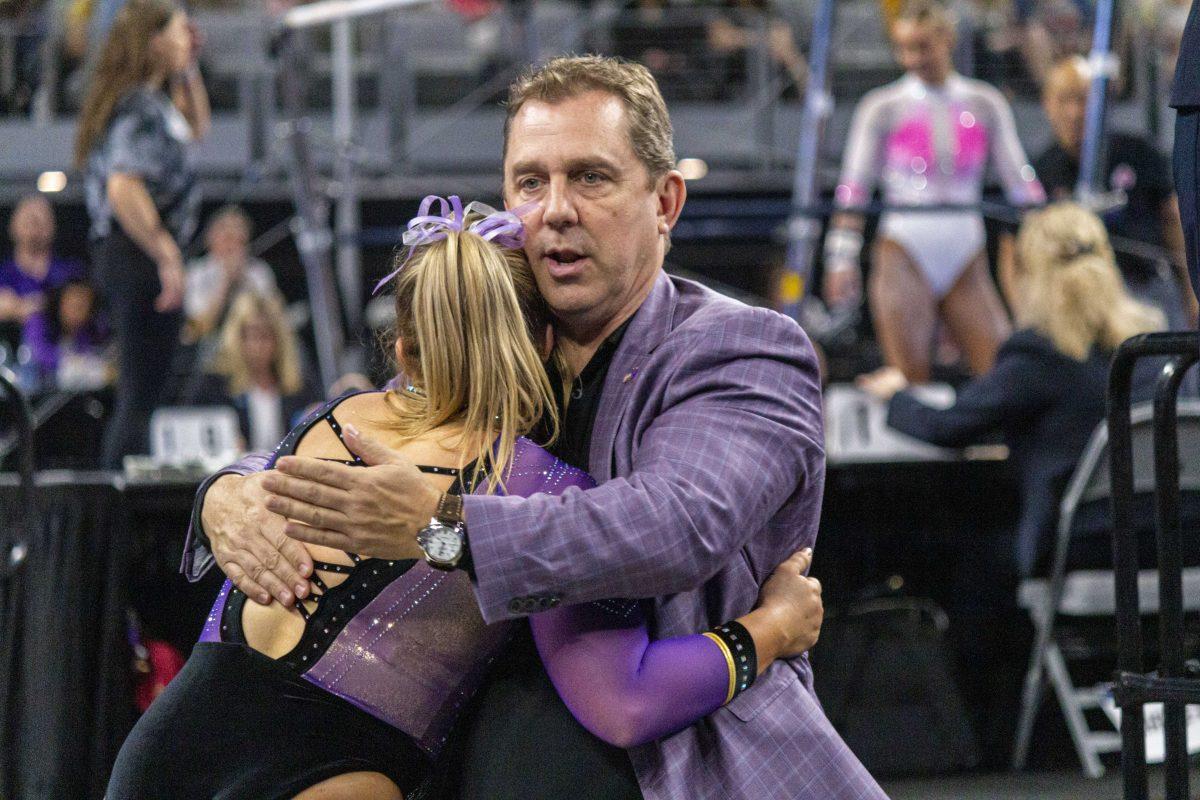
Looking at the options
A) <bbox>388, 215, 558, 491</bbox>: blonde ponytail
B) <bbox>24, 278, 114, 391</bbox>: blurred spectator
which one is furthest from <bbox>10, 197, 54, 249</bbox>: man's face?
<bbox>388, 215, 558, 491</bbox>: blonde ponytail

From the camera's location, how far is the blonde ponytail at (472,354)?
164 centimetres

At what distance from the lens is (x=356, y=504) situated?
150 cm

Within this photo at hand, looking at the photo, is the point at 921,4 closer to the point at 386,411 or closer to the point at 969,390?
the point at 969,390

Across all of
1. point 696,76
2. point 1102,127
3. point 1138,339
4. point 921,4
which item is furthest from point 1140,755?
point 696,76

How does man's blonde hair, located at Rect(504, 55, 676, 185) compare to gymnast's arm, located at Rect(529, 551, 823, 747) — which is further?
man's blonde hair, located at Rect(504, 55, 676, 185)

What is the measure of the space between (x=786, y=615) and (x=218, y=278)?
254 inches

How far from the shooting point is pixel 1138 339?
2004 millimetres

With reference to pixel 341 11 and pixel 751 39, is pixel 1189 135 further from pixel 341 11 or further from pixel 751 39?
Result: pixel 751 39

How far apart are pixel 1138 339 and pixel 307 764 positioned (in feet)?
4.16

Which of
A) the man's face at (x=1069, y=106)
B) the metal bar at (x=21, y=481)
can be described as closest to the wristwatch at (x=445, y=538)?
the metal bar at (x=21, y=481)

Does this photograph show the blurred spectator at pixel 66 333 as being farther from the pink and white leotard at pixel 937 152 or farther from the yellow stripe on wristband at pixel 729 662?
the yellow stripe on wristband at pixel 729 662

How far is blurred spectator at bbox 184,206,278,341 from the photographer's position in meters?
7.27

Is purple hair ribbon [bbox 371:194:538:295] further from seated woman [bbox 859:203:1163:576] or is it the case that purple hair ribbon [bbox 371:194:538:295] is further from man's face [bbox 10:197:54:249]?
man's face [bbox 10:197:54:249]

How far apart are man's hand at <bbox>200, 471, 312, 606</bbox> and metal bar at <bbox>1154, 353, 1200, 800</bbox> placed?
1.18 meters
